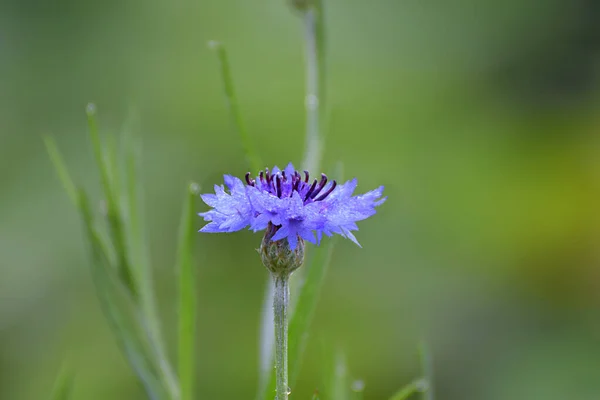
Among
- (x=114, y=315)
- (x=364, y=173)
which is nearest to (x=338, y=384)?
(x=114, y=315)

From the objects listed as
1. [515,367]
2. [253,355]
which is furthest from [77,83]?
[515,367]

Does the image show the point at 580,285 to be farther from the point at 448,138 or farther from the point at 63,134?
the point at 63,134

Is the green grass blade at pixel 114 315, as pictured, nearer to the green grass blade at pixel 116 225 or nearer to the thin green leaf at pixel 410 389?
the green grass blade at pixel 116 225

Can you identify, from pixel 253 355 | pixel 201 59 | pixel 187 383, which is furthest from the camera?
pixel 201 59

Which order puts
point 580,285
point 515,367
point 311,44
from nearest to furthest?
point 311,44, point 515,367, point 580,285

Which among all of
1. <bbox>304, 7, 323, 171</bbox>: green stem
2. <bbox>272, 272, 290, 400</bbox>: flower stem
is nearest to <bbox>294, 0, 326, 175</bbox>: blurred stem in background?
<bbox>304, 7, 323, 171</bbox>: green stem

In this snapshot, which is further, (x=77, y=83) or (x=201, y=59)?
(x=201, y=59)

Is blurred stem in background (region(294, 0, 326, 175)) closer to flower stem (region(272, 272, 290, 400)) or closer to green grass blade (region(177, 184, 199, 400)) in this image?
green grass blade (region(177, 184, 199, 400))
